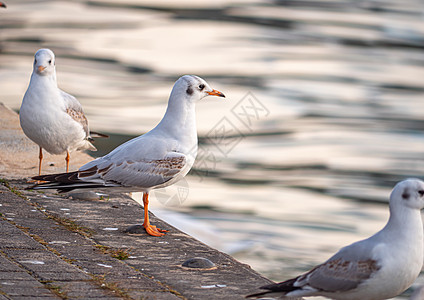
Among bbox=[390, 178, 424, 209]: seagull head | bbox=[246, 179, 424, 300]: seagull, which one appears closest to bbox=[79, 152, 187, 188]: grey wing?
bbox=[246, 179, 424, 300]: seagull

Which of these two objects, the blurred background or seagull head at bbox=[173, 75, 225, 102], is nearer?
seagull head at bbox=[173, 75, 225, 102]

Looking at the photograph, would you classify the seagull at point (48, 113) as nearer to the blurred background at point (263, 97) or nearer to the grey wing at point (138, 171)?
the grey wing at point (138, 171)

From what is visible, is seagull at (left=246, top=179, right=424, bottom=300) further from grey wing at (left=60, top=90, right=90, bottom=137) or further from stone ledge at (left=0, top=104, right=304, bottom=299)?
A: grey wing at (left=60, top=90, right=90, bottom=137)

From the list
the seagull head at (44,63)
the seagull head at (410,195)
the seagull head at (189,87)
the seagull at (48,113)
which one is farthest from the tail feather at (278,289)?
the seagull head at (44,63)

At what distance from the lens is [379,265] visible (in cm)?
452

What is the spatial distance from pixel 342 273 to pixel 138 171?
2.26 m

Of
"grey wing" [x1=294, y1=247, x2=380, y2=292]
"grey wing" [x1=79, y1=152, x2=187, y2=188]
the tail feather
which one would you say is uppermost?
"grey wing" [x1=79, y1=152, x2=187, y2=188]

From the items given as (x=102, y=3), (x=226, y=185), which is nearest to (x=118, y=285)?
(x=226, y=185)

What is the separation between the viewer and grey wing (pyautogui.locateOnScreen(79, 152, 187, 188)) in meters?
6.42

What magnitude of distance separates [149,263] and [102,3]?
21.5 meters

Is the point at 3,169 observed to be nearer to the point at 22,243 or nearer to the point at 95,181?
the point at 95,181

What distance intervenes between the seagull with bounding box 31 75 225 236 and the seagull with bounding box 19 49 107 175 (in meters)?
1.12

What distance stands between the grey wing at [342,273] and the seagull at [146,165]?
1.94 m

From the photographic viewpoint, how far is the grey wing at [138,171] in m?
6.42
